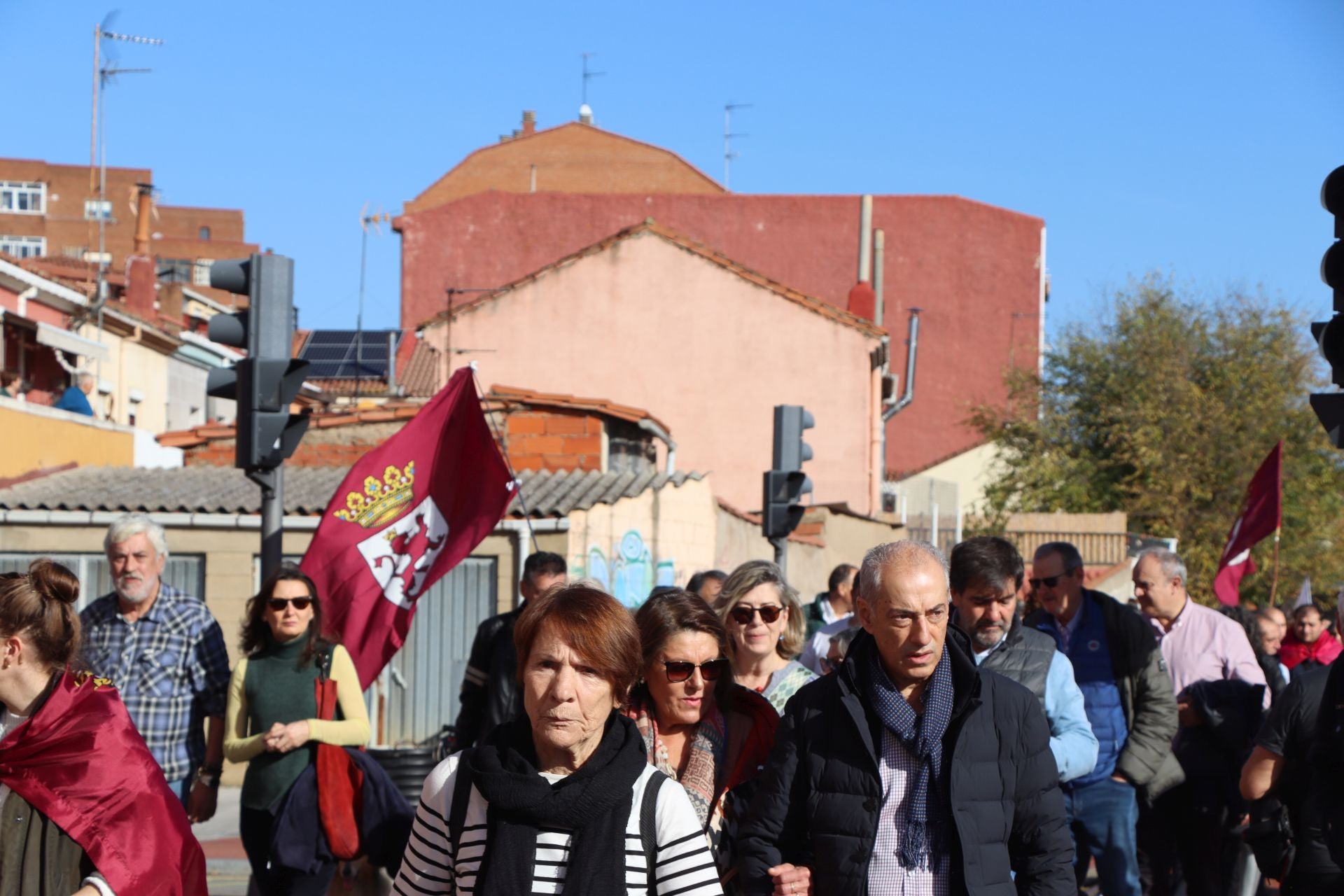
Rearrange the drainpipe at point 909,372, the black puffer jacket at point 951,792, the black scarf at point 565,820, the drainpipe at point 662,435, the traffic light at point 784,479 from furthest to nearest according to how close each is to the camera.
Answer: the drainpipe at point 909,372
the drainpipe at point 662,435
the traffic light at point 784,479
the black puffer jacket at point 951,792
the black scarf at point 565,820

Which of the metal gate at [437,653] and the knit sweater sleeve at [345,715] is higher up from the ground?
the knit sweater sleeve at [345,715]

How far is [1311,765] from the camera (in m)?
5.56

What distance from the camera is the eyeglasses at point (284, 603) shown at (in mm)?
7066

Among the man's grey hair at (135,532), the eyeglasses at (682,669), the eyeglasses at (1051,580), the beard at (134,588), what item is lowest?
the eyeglasses at (682,669)

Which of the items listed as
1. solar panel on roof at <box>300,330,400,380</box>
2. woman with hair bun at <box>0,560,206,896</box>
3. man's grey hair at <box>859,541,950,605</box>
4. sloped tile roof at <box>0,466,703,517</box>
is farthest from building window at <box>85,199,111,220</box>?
man's grey hair at <box>859,541,950,605</box>

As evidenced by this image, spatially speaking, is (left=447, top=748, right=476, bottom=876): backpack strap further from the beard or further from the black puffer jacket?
the beard

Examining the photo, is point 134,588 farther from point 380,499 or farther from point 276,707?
point 380,499

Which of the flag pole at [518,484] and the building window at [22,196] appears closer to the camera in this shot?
the flag pole at [518,484]

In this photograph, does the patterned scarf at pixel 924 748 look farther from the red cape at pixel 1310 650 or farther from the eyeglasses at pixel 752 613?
the red cape at pixel 1310 650

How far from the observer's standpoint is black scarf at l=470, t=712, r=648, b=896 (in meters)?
3.53

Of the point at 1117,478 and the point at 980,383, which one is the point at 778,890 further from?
the point at 980,383

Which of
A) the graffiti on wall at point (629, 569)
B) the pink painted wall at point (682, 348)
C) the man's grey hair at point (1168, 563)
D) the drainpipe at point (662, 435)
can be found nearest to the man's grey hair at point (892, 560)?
the man's grey hair at point (1168, 563)

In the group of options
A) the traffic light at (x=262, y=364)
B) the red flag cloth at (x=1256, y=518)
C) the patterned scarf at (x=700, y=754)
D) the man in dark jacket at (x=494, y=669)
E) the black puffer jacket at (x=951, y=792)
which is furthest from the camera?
the red flag cloth at (x=1256, y=518)

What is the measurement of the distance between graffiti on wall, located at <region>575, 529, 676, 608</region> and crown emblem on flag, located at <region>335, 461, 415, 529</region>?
798 centimetres
